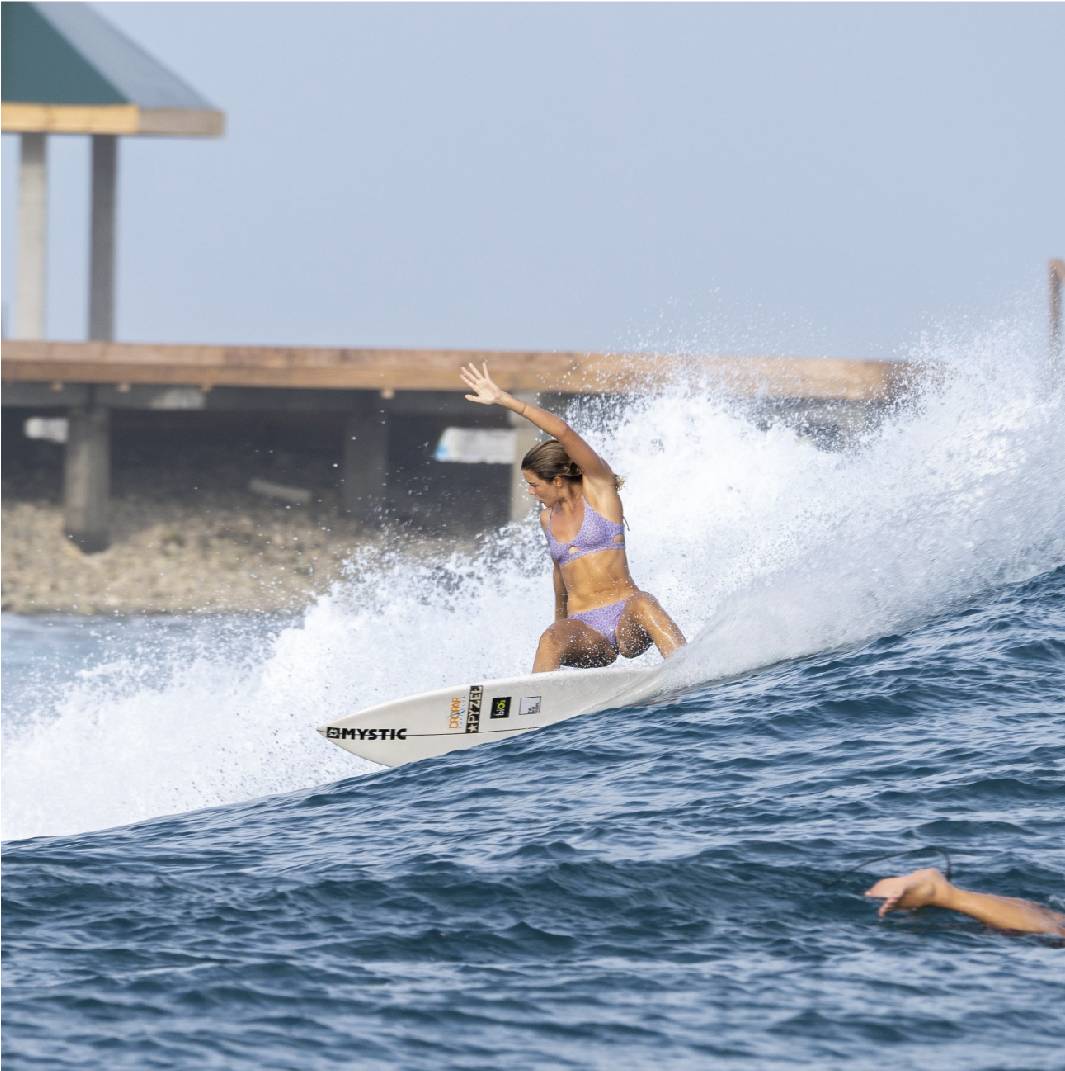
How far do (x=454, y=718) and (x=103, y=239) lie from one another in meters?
28.8

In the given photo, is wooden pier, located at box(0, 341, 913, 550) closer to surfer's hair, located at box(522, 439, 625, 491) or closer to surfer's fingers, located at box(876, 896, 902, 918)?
surfer's hair, located at box(522, 439, 625, 491)

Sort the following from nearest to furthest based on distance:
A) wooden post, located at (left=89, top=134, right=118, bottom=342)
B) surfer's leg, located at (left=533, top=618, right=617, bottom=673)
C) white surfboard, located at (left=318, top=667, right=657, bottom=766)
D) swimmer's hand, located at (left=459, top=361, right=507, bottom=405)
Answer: swimmer's hand, located at (left=459, top=361, right=507, bottom=405) → white surfboard, located at (left=318, top=667, right=657, bottom=766) → surfer's leg, located at (left=533, top=618, right=617, bottom=673) → wooden post, located at (left=89, top=134, right=118, bottom=342)

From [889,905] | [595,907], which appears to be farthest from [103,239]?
[889,905]

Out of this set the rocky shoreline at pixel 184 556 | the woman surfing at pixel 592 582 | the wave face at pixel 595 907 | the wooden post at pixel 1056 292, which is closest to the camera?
the wave face at pixel 595 907

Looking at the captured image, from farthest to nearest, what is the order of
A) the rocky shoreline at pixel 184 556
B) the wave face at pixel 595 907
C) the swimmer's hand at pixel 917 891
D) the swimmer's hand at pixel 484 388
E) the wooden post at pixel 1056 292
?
the rocky shoreline at pixel 184 556 < the wooden post at pixel 1056 292 < the swimmer's hand at pixel 484 388 < the swimmer's hand at pixel 917 891 < the wave face at pixel 595 907

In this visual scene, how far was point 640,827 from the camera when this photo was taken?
739 centimetres

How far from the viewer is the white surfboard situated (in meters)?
9.64

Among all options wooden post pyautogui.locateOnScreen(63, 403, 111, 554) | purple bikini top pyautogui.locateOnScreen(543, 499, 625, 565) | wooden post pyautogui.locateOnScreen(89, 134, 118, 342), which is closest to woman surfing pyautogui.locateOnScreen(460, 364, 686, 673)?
purple bikini top pyautogui.locateOnScreen(543, 499, 625, 565)

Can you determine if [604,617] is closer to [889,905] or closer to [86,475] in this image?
[889,905]

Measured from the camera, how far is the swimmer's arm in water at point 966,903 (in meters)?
6.09

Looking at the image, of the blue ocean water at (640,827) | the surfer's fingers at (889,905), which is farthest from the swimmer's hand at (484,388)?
the surfer's fingers at (889,905)

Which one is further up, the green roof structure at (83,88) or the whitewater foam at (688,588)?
the green roof structure at (83,88)

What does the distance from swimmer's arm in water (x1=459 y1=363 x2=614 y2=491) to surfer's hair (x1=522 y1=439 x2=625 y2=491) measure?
2.7 inches

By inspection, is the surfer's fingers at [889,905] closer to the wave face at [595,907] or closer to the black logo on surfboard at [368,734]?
the wave face at [595,907]
